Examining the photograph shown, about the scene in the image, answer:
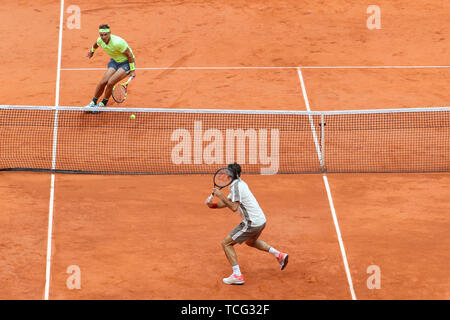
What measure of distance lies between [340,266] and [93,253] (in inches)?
153

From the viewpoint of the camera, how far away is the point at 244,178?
14812 millimetres

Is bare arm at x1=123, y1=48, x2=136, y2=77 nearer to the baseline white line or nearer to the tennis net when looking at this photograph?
the tennis net

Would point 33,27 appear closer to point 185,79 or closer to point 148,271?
point 185,79

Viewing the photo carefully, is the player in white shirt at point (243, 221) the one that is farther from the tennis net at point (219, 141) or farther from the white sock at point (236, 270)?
the tennis net at point (219, 141)

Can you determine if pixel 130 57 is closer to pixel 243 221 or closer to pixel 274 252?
pixel 243 221

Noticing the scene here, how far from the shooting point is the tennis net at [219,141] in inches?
598

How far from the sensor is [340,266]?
11992mm

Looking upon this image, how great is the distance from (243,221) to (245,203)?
284 mm

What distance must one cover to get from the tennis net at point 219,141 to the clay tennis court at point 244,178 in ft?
1.40

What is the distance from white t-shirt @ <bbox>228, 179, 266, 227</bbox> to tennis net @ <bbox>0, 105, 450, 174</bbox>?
391 centimetres

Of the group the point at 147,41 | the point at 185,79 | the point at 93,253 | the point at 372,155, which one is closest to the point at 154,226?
the point at 93,253

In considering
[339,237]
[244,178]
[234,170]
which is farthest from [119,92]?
[339,237]
